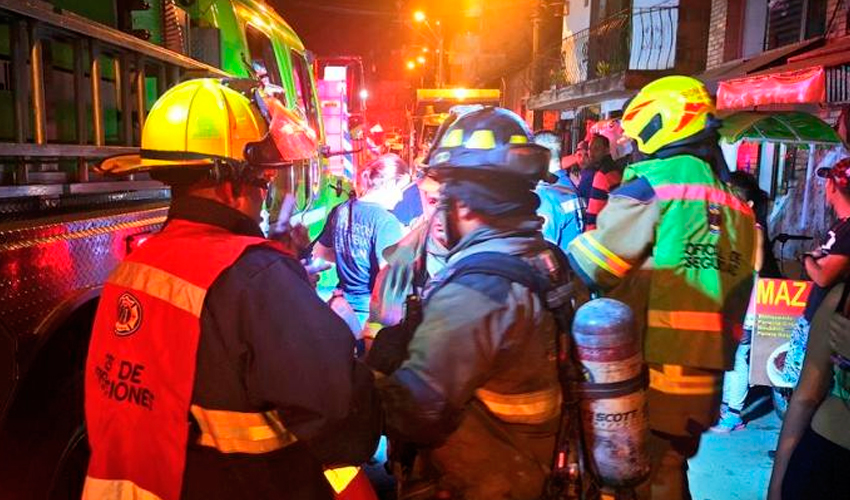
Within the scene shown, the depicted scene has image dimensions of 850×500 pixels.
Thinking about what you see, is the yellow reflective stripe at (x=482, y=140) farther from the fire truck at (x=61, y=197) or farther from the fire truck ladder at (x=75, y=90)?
the fire truck ladder at (x=75, y=90)

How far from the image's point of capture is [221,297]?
1542mm

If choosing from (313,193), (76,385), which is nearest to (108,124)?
(76,385)

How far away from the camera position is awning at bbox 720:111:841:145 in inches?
249

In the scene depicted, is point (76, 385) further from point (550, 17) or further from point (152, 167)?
point (550, 17)

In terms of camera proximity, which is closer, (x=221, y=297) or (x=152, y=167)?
(x=221, y=297)

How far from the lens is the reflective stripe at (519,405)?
6.36 feet

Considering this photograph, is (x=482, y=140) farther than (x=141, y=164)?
Yes

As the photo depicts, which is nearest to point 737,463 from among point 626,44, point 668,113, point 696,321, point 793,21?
point 696,321

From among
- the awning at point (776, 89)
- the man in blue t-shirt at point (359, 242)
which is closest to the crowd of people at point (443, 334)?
the man in blue t-shirt at point (359, 242)

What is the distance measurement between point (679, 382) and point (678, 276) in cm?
44

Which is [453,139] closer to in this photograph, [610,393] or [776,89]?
[610,393]

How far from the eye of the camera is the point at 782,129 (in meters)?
6.70

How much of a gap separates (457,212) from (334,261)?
3.08 metres

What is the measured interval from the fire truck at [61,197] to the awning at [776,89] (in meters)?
5.76
